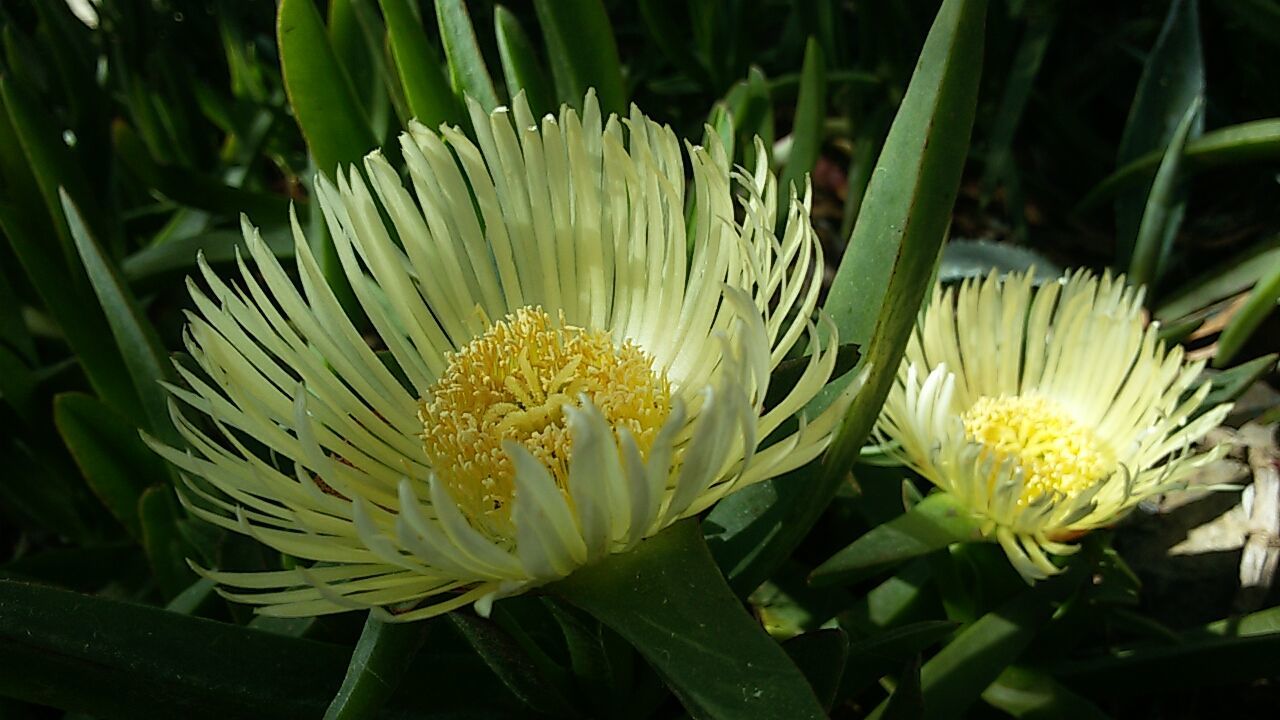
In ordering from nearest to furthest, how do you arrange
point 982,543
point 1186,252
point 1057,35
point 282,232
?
point 982,543 → point 282,232 → point 1186,252 → point 1057,35

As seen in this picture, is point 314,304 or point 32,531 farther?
point 32,531

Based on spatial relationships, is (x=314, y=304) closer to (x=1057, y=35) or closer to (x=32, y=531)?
(x=32, y=531)

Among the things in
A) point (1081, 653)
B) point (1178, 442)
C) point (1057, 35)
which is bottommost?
point (1081, 653)

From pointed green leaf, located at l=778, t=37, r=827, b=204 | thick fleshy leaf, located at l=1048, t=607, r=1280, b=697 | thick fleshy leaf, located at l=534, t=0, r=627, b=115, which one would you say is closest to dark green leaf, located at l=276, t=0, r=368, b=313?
thick fleshy leaf, located at l=534, t=0, r=627, b=115

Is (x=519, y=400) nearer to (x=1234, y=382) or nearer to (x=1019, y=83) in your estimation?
(x=1234, y=382)

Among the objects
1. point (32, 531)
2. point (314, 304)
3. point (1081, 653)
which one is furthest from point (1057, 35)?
point (32, 531)

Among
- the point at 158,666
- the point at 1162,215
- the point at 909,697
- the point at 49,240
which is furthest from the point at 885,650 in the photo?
the point at 49,240

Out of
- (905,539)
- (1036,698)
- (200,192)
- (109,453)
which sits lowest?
(1036,698)
